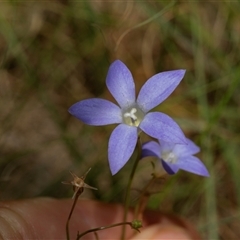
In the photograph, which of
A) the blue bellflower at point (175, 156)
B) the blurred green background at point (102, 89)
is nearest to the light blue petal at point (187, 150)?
the blue bellflower at point (175, 156)

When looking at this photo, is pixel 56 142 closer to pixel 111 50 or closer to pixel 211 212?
pixel 111 50

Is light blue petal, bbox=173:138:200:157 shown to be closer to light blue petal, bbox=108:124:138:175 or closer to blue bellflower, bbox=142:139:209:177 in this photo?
blue bellflower, bbox=142:139:209:177

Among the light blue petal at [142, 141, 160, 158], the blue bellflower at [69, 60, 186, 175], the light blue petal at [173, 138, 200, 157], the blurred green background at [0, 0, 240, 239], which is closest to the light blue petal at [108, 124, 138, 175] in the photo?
the blue bellflower at [69, 60, 186, 175]

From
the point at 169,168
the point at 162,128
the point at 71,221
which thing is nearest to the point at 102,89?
the point at 71,221

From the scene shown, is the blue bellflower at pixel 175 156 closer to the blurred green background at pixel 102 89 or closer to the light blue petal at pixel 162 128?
the light blue petal at pixel 162 128

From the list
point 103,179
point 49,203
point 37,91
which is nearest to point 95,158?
point 103,179

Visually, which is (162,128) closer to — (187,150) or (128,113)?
(128,113)

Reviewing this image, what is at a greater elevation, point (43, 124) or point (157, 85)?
point (157, 85)
